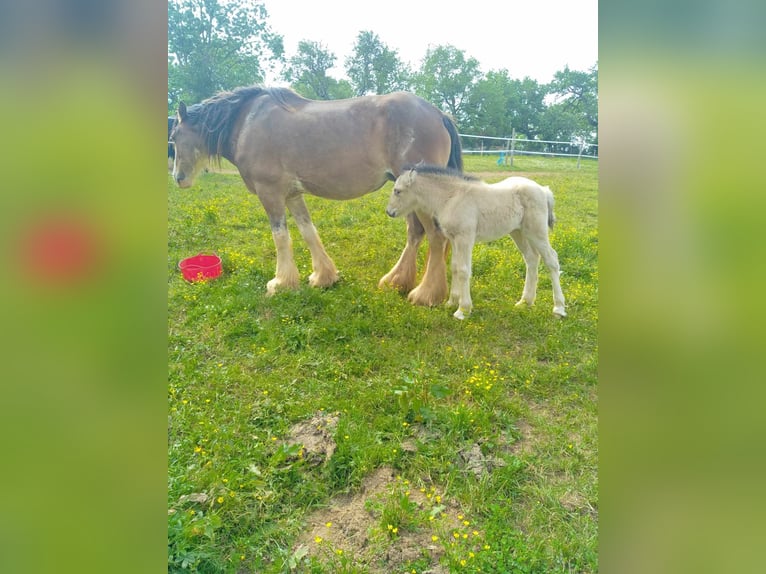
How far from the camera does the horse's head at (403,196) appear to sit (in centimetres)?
489

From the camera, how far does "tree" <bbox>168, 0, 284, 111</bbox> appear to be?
16.5 metres

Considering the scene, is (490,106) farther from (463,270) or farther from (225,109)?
(463,270)

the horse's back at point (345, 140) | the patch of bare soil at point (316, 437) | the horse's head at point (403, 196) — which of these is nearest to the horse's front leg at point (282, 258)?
the horse's back at point (345, 140)

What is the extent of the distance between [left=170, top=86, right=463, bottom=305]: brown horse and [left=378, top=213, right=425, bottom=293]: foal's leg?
0.01 meters

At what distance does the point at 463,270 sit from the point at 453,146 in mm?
1822

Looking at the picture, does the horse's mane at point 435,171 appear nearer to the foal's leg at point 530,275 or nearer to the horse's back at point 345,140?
the horse's back at point 345,140

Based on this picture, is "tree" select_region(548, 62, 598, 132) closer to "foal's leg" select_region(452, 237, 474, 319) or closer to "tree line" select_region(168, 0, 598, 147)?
"foal's leg" select_region(452, 237, 474, 319)

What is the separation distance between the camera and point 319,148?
17.5ft

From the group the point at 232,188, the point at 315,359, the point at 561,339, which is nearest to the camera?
the point at 315,359

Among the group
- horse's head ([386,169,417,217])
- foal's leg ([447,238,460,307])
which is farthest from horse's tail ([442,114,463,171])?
foal's leg ([447,238,460,307])
